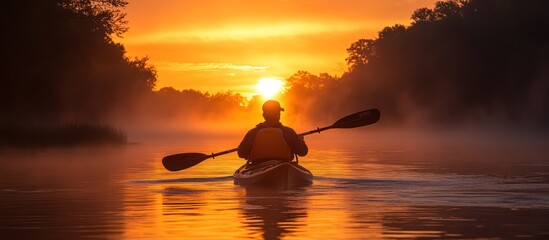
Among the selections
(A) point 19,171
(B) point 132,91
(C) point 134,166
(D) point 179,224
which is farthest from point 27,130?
(B) point 132,91

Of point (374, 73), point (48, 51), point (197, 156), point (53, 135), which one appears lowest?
point (197, 156)

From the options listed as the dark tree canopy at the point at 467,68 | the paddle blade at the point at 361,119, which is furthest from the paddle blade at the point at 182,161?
the dark tree canopy at the point at 467,68

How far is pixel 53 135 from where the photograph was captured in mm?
49219

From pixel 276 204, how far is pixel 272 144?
4.13 m

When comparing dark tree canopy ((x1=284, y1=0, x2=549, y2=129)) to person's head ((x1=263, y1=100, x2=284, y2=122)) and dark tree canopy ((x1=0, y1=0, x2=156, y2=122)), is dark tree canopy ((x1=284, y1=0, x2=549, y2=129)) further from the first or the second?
person's head ((x1=263, y1=100, x2=284, y2=122))

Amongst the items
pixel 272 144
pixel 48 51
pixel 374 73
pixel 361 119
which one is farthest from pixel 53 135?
pixel 374 73

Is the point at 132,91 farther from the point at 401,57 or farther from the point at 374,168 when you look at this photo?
the point at 374,168

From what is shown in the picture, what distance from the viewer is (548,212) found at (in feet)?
51.7

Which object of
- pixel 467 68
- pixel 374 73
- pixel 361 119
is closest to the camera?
pixel 361 119

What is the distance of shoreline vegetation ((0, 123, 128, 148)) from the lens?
46.8 metres

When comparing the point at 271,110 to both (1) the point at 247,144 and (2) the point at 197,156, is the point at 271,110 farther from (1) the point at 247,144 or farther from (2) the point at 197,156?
(2) the point at 197,156

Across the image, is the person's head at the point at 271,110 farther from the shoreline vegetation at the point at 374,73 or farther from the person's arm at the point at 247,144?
the shoreline vegetation at the point at 374,73

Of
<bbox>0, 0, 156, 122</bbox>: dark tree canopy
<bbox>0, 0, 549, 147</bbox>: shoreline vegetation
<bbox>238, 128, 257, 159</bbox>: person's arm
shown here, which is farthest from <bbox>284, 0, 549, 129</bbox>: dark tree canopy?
<bbox>238, 128, 257, 159</bbox>: person's arm

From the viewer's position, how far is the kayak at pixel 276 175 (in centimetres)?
2089
